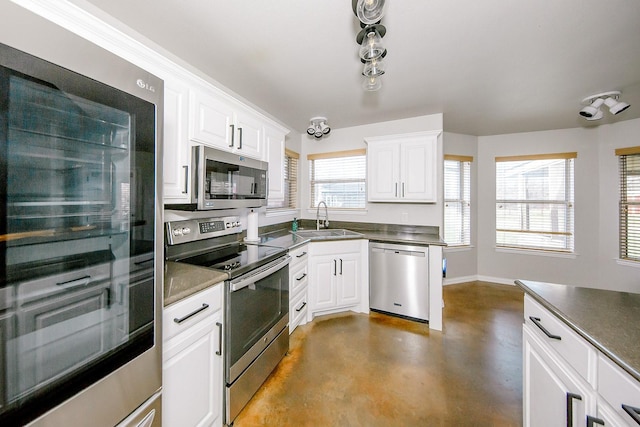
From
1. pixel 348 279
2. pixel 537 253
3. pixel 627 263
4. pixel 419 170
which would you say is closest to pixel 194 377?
pixel 348 279

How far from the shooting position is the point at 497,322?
2748mm

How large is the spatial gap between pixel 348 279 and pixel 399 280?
0.60 m

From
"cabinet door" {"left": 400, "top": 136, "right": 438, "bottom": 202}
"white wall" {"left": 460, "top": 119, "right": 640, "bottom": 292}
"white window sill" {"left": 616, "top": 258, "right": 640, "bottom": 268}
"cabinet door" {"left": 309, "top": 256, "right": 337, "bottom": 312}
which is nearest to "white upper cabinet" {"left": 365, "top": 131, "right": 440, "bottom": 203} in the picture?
"cabinet door" {"left": 400, "top": 136, "right": 438, "bottom": 202}

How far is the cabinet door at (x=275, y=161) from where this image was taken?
239cm

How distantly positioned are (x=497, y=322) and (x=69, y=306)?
3.67 metres

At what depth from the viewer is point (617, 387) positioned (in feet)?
2.38

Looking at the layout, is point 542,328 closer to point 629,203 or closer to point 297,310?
point 297,310

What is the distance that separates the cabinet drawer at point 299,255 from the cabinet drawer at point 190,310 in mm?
1022

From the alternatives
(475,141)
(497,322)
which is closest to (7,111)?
(497,322)

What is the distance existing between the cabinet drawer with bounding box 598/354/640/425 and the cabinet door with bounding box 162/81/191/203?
2077 millimetres

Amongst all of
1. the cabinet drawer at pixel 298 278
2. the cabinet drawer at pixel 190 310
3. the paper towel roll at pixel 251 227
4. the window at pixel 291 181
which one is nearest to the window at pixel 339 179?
the window at pixel 291 181

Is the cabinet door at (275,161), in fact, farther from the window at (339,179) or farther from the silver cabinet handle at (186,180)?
the window at (339,179)

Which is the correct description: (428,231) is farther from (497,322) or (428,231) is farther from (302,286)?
(302,286)

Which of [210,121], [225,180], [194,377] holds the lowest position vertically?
[194,377]
